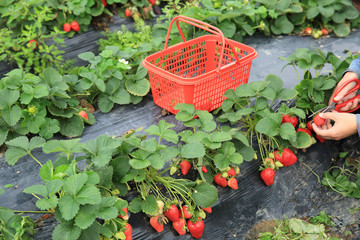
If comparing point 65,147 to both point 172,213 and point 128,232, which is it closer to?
point 128,232

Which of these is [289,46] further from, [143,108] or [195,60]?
[143,108]

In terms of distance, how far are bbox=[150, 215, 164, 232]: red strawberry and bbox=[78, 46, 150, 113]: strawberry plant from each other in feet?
3.83

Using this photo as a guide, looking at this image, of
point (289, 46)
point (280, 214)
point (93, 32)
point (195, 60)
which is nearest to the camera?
point (280, 214)

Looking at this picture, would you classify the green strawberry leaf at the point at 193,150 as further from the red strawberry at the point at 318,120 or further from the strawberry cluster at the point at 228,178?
the red strawberry at the point at 318,120

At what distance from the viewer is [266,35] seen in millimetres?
3963

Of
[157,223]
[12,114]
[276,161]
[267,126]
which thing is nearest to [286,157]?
[276,161]

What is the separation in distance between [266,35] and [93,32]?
2.02 m

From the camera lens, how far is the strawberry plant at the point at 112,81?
9.20ft

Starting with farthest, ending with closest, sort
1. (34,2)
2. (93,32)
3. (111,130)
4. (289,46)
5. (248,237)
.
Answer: (93,32), (289,46), (34,2), (111,130), (248,237)

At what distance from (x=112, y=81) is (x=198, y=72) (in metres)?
0.82

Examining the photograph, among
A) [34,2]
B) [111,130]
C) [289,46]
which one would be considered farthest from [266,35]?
[34,2]

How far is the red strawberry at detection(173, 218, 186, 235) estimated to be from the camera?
1.94m

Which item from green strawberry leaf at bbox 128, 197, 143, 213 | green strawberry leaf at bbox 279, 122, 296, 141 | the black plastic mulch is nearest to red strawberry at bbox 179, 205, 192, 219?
the black plastic mulch

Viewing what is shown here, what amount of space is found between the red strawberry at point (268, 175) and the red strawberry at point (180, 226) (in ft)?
2.14
